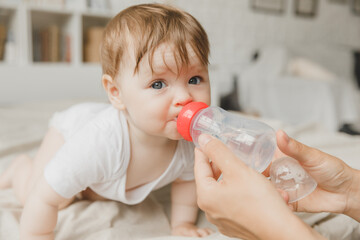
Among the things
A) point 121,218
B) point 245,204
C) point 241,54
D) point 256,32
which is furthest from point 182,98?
point 256,32

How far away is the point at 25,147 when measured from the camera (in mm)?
1343

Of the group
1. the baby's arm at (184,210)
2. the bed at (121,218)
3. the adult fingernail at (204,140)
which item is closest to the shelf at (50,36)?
the bed at (121,218)

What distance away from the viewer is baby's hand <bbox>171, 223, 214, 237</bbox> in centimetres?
85

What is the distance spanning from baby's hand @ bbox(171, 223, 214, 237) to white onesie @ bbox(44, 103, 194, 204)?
5.1 inches

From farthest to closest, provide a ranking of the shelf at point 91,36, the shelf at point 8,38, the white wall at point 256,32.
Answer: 1. the white wall at point 256,32
2. the shelf at point 91,36
3. the shelf at point 8,38

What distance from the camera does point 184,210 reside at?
36.5 inches

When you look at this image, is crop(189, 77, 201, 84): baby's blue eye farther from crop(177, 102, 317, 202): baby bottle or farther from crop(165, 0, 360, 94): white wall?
crop(165, 0, 360, 94): white wall

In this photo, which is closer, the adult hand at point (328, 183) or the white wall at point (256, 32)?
the adult hand at point (328, 183)

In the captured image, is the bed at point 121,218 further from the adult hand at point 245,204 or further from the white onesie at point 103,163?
the adult hand at point 245,204

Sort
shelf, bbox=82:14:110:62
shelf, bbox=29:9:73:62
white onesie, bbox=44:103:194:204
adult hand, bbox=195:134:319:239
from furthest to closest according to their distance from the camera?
shelf, bbox=82:14:110:62 < shelf, bbox=29:9:73:62 < white onesie, bbox=44:103:194:204 < adult hand, bbox=195:134:319:239

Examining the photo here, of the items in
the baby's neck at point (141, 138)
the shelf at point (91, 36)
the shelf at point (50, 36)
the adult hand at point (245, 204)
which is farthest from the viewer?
the shelf at point (91, 36)

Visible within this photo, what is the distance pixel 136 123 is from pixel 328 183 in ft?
1.44

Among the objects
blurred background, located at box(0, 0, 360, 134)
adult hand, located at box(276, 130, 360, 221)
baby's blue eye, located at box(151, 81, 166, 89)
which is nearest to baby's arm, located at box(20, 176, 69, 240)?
baby's blue eye, located at box(151, 81, 166, 89)

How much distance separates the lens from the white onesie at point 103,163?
0.76 meters
